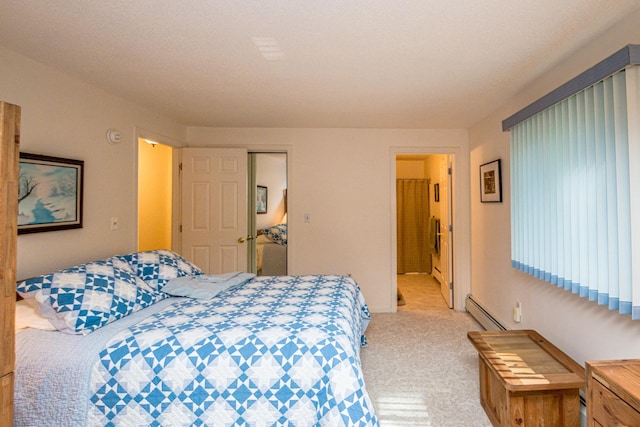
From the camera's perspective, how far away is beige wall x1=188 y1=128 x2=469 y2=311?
3.96 meters

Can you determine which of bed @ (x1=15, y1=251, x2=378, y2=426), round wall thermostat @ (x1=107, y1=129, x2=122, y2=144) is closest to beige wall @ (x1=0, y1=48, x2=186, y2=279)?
round wall thermostat @ (x1=107, y1=129, x2=122, y2=144)

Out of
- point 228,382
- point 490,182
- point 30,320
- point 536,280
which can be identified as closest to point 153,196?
point 30,320

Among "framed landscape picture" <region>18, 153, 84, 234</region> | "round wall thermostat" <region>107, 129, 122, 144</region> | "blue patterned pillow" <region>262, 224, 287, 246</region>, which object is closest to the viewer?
"framed landscape picture" <region>18, 153, 84, 234</region>

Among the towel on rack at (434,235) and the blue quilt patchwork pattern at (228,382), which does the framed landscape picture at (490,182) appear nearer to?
the towel on rack at (434,235)

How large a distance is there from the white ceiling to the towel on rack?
9.34ft

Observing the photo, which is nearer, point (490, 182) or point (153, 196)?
point (490, 182)

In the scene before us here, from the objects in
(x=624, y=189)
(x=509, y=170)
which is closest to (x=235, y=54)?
(x=624, y=189)

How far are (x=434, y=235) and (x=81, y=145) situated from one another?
17.0ft

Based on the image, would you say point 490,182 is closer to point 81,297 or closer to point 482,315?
point 482,315

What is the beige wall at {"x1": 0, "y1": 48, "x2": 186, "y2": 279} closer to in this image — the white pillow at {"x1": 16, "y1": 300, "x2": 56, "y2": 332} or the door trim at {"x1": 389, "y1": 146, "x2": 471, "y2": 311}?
the white pillow at {"x1": 16, "y1": 300, "x2": 56, "y2": 332}

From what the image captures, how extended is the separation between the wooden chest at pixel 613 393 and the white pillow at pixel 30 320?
2.58m

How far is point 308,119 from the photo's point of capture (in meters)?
3.57

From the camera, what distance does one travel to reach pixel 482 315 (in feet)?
11.2

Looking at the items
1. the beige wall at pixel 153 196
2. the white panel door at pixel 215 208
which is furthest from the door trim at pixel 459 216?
the beige wall at pixel 153 196
